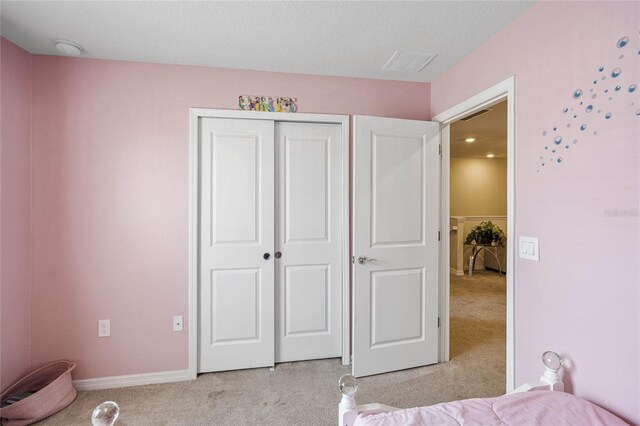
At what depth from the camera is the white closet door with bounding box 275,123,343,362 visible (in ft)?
8.40

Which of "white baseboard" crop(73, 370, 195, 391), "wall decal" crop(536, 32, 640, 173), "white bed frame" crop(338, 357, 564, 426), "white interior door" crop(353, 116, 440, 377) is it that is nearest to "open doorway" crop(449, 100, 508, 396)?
"white interior door" crop(353, 116, 440, 377)

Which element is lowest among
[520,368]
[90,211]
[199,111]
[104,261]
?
[520,368]

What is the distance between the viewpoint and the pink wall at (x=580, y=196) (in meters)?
1.27

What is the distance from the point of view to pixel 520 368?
5.90ft

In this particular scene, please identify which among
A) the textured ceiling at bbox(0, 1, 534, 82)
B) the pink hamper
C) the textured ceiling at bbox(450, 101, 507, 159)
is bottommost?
the pink hamper

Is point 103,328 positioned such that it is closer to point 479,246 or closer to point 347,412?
point 347,412

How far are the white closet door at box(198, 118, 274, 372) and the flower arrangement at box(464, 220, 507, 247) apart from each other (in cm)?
467

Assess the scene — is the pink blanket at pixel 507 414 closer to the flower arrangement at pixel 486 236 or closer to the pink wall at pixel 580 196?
the pink wall at pixel 580 196

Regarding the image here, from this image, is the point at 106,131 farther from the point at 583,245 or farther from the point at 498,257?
the point at 498,257

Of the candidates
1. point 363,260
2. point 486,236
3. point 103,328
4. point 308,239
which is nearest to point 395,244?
point 363,260

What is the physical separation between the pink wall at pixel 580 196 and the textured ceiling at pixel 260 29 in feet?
1.27

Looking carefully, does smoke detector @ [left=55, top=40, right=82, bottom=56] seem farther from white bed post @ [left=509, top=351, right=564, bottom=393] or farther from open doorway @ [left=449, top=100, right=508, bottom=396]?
white bed post @ [left=509, top=351, right=564, bottom=393]

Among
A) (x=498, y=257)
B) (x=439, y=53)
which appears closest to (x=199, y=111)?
(x=439, y=53)

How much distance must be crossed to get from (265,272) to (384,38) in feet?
6.22
